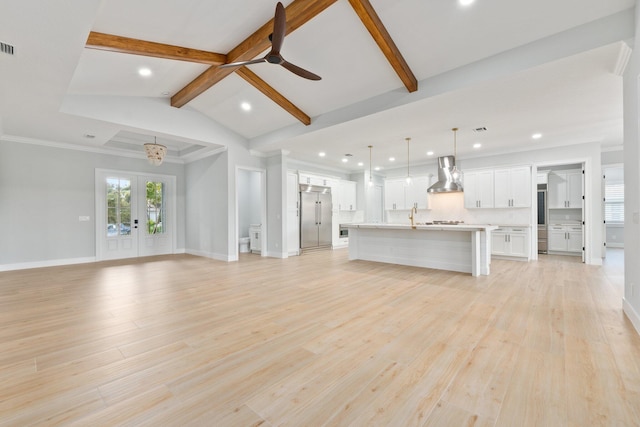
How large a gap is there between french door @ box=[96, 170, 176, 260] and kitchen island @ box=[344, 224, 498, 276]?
5.39 meters

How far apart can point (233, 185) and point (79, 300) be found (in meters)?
3.84

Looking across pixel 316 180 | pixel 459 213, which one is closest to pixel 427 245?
pixel 459 213

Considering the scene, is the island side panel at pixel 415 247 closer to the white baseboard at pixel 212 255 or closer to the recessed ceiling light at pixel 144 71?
the white baseboard at pixel 212 255

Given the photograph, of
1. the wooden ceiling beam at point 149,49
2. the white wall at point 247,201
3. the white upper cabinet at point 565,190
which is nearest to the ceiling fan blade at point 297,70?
the wooden ceiling beam at point 149,49

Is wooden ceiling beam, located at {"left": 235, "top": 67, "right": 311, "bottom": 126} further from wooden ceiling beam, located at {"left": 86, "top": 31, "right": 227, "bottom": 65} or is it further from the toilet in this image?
the toilet

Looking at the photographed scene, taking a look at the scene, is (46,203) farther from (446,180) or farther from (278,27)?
(446,180)

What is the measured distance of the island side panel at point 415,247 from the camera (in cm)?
529

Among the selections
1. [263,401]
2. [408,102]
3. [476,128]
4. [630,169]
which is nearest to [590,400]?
[263,401]

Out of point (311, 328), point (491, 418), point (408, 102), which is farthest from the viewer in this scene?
point (408, 102)

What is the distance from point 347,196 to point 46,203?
786cm

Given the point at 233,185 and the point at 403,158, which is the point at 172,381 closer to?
the point at 233,185

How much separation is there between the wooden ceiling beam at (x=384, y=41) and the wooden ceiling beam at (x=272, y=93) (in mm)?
2184

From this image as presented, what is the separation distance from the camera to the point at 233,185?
272 inches

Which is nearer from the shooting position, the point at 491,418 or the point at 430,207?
the point at 491,418
